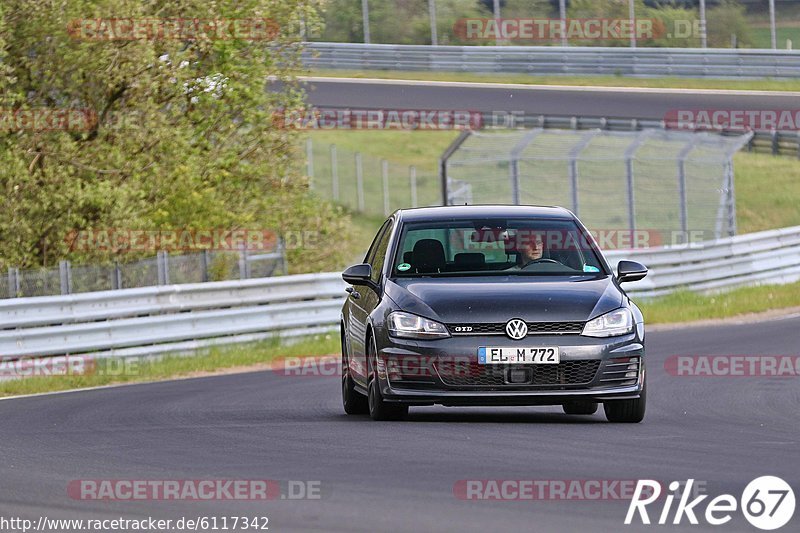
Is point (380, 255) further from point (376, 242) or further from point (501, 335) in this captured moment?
point (501, 335)

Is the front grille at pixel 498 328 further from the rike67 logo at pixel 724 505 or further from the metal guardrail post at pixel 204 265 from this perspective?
the metal guardrail post at pixel 204 265

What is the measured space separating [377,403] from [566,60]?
43548 mm

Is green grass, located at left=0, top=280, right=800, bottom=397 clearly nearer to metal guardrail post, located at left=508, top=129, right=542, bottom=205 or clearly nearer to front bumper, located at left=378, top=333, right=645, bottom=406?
metal guardrail post, located at left=508, top=129, right=542, bottom=205

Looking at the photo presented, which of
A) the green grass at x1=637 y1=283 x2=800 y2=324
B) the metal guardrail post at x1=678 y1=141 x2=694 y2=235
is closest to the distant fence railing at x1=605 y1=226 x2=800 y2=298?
the green grass at x1=637 y1=283 x2=800 y2=324

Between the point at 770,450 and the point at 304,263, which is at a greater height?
the point at 770,450

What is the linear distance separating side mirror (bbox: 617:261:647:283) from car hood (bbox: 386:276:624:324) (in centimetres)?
25

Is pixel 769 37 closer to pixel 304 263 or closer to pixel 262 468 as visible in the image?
pixel 304 263

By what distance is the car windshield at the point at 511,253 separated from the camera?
466 inches

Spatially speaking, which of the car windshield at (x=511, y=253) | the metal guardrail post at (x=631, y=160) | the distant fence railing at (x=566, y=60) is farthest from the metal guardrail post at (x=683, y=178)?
the distant fence railing at (x=566, y=60)

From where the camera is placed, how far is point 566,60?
177 feet

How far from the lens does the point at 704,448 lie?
9.73m

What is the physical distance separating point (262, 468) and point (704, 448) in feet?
8.70

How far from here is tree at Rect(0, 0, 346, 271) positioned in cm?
2239

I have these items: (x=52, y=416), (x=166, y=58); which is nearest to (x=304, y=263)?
(x=166, y=58)
